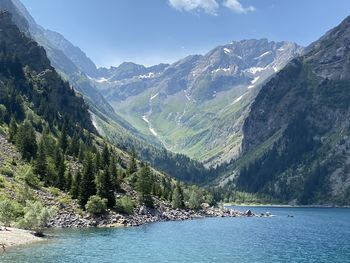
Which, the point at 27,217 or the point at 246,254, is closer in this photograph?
the point at 246,254

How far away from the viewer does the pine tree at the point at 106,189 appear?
13750cm

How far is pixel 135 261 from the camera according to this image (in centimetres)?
7725

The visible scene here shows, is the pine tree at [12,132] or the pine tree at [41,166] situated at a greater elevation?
the pine tree at [12,132]

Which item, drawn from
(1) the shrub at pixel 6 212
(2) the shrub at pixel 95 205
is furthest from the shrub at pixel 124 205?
(1) the shrub at pixel 6 212

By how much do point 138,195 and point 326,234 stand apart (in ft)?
201

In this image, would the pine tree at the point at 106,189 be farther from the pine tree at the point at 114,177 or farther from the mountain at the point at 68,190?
the pine tree at the point at 114,177

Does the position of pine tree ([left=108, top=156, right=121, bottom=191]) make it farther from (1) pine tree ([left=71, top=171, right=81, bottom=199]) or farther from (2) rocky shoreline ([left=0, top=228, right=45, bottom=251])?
(2) rocky shoreline ([left=0, top=228, right=45, bottom=251])

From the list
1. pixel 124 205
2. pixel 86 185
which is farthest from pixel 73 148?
pixel 124 205

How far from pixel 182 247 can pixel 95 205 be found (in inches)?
1596

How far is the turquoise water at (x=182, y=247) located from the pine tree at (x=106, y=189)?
1596 cm

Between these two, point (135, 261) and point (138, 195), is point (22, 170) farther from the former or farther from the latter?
point (135, 261)

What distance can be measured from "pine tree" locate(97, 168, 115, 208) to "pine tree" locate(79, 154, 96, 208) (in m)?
1.91

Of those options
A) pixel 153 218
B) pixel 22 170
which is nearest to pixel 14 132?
pixel 22 170

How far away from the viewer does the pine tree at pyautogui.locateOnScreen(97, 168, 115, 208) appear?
138 meters
